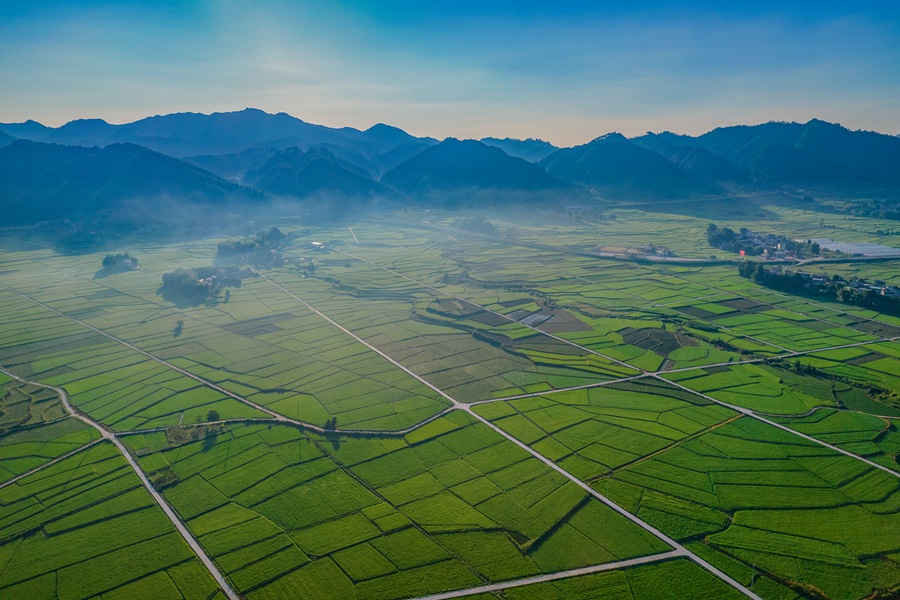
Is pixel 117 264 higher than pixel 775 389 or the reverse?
higher

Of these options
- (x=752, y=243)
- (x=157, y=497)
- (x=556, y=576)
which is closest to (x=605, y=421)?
(x=556, y=576)

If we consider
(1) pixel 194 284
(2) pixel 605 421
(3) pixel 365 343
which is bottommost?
(2) pixel 605 421

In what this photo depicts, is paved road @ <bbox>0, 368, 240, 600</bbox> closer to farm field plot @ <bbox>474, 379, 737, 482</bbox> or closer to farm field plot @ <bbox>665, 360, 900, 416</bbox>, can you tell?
farm field plot @ <bbox>474, 379, 737, 482</bbox>

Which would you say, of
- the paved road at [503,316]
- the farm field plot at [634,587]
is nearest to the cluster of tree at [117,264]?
the paved road at [503,316]

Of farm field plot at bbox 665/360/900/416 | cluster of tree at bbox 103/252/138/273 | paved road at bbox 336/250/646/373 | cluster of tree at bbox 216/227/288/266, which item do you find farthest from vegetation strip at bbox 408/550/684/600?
cluster of tree at bbox 103/252/138/273

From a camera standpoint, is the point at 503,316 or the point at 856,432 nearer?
the point at 856,432

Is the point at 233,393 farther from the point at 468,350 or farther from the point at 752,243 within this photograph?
the point at 752,243

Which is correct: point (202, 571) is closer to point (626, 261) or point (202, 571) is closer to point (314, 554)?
point (314, 554)

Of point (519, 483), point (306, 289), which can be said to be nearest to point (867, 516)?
point (519, 483)

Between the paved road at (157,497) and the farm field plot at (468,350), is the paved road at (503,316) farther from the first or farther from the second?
the paved road at (157,497)
